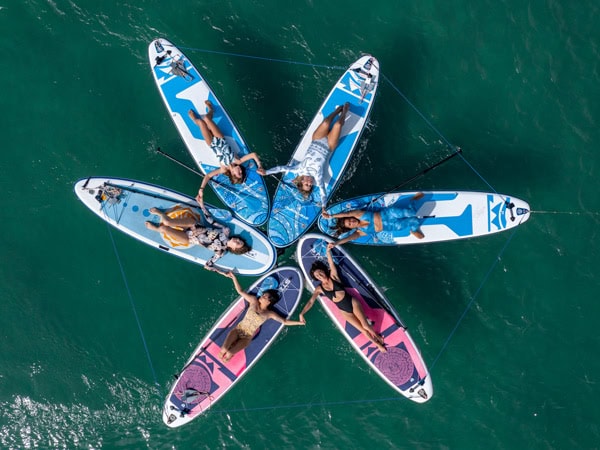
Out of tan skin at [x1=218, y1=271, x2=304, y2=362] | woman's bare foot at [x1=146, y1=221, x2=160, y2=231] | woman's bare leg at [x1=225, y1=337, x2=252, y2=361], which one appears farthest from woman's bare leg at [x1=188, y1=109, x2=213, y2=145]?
woman's bare leg at [x1=225, y1=337, x2=252, y2=361]

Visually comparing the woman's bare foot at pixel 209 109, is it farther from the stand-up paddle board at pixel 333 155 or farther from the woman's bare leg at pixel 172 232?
the woman's bare leg at pixel 172 232

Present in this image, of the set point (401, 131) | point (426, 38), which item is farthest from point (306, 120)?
point (426, 38)

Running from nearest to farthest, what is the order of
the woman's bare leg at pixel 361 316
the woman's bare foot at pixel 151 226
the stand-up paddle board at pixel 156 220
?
the woman's bare leg at pixel 361 316, the woman's bare foot at pixel 151 226, the stand-up paddle board at pixel 156 220

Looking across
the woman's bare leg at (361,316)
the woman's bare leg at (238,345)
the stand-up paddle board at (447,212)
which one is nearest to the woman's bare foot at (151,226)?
the woman's bare leg at (238,345)

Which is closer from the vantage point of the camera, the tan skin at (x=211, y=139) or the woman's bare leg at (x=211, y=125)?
the tan skin at (x=211, y=139)

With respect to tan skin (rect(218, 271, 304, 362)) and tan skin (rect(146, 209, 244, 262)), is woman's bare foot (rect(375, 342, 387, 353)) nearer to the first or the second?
tan skin (rect(218, 271, 304, 362))

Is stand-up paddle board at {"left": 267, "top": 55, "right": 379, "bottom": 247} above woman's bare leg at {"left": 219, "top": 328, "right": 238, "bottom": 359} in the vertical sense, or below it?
above
